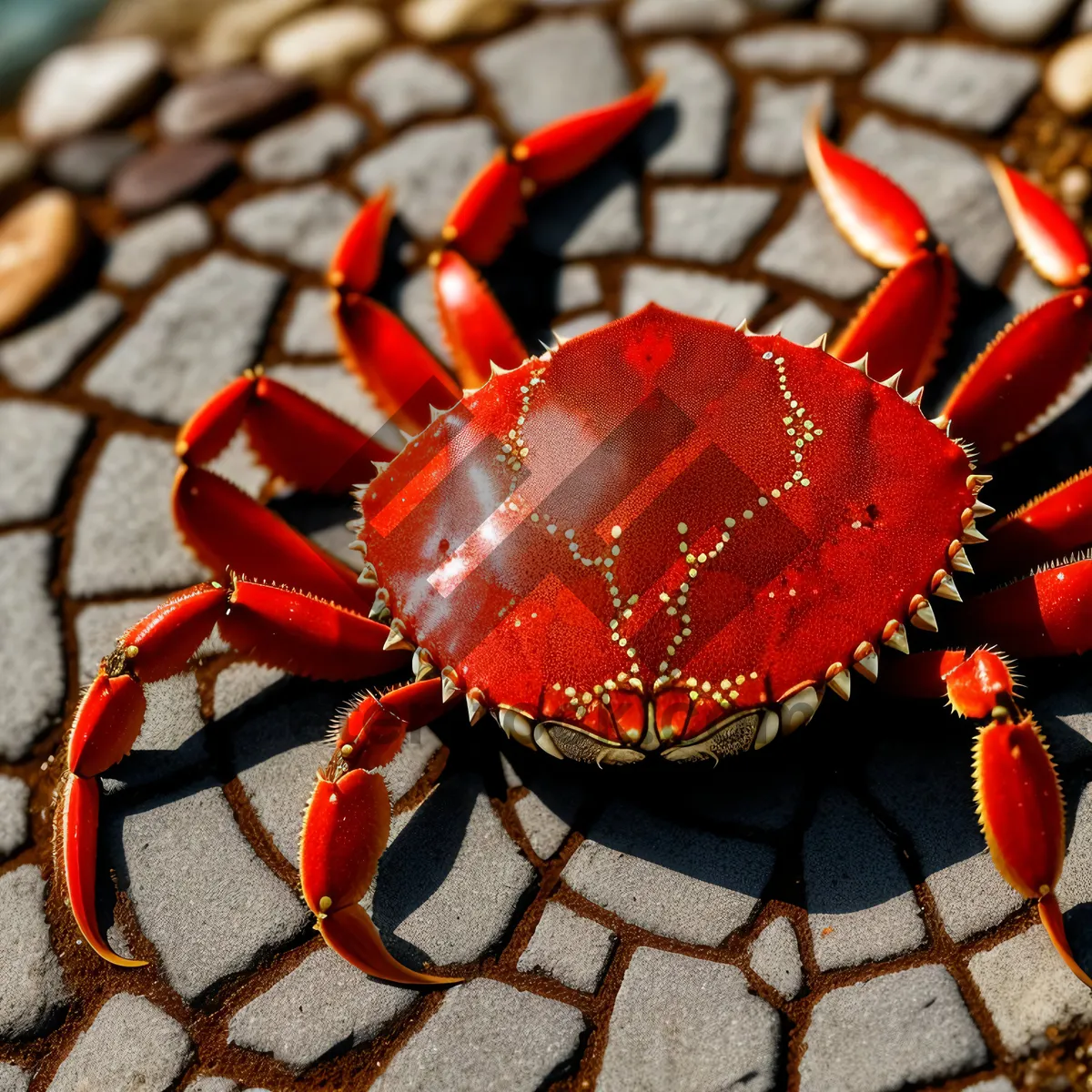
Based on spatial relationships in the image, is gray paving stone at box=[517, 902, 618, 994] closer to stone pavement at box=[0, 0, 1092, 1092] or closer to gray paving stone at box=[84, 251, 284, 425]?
stone pavement at box=[0, 0, 1092, 1092]

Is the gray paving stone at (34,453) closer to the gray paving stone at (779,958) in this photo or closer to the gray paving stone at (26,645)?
the gray paving stone at (26,645)

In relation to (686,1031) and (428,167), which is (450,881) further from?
(428,167)

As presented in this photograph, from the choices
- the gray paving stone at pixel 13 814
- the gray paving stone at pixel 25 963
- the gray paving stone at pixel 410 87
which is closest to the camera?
the gray paving stone at pixel 25 963

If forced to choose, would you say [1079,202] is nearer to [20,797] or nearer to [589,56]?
[589,56]

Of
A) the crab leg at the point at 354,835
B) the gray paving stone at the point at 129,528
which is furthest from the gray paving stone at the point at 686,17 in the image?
the crab leg at the point at 354,835

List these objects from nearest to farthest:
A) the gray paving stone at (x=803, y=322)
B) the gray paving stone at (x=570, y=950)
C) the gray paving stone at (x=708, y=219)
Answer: the gray paving stone at (x=570, y=950), the gray paving stone at (x=803, y=322), the gray paving stone at (x=708, y=219)

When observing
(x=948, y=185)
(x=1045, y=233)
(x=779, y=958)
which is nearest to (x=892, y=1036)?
(x=779, y=958)
